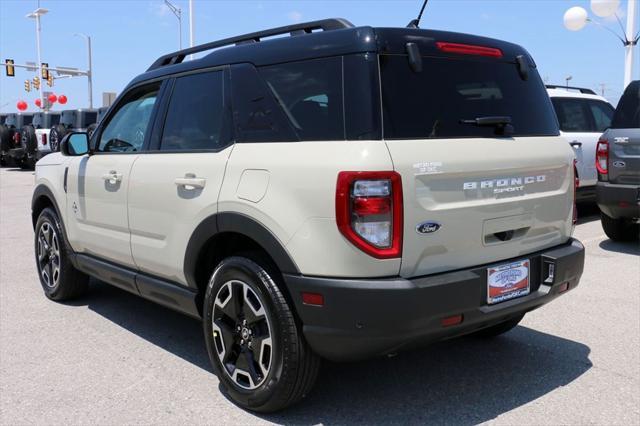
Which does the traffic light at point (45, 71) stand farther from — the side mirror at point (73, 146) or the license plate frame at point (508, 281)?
the license plate frame at point (508, 281)

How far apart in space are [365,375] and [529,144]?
163 cm

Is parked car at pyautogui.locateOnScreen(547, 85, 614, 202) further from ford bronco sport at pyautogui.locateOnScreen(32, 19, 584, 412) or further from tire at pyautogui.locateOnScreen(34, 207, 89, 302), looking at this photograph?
tire at pyautogui.locateOnScreen(34, 207, 89, 302)

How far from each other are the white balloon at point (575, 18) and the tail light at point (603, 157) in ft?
36.7

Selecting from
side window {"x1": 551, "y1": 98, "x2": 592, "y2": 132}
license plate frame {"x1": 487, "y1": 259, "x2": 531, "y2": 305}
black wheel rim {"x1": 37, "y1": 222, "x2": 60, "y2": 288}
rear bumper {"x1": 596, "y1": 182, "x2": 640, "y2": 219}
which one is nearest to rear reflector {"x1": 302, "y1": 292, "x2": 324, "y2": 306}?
license plate frame {"x1": 487, "y1": 259, "x2": 531, "y2": 305}

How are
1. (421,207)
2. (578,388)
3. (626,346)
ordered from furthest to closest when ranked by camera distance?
1. (626,346)
2. (578,388)
3. (421,207)

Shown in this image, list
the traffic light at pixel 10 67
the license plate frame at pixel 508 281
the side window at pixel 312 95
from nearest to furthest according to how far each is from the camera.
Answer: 1. the side window at pixel 312 95
2. the license plate frame at pixel 508 281
3. the traffic light at pixel 10 67

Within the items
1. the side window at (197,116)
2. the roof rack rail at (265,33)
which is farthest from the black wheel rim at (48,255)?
the side window at (197,116)

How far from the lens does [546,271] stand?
3271 mm

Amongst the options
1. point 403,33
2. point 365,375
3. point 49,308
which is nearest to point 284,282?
point 365,375

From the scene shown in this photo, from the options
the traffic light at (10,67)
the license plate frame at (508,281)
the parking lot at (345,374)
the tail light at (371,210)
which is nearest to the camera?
the tail light at (371,210)

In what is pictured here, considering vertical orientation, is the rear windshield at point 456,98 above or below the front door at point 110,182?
above

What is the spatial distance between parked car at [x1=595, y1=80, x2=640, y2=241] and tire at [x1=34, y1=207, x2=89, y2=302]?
557cm

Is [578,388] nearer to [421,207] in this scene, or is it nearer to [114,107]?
[421,207]

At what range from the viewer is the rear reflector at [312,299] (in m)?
2.74
